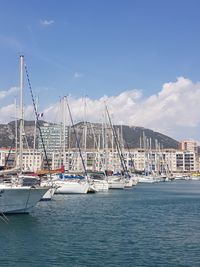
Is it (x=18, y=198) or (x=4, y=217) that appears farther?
(x=18, y=198)

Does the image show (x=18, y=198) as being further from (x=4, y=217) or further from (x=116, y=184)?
(x=116, y=184)

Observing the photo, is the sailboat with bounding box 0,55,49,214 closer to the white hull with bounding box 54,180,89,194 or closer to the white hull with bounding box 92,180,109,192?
Answer: the white hull with bounding box 54,180,89,194

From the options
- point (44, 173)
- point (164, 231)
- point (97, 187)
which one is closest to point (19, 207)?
point (164, 231)

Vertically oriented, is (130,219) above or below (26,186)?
below

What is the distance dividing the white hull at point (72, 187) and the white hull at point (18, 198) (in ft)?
94.4

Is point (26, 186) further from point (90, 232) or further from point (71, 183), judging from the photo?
point (71, 183)

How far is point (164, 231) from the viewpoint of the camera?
33.5 m

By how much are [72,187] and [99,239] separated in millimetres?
41892

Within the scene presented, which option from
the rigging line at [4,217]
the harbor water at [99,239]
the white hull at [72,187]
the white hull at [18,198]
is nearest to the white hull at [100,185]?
the white hull at [72,187]

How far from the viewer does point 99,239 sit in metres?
29.6

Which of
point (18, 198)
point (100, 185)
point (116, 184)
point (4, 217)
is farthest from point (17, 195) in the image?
point (116, 184)

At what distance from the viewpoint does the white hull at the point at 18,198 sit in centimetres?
3828

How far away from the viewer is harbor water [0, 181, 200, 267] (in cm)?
2358

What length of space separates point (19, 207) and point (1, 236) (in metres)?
9.37
